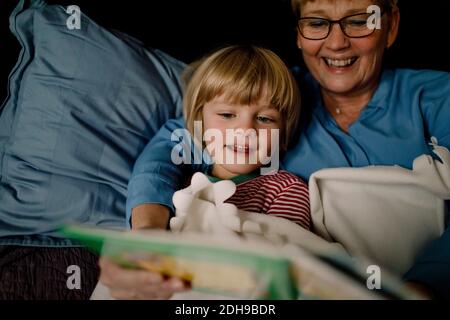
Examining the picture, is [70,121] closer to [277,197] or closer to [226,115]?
[226,115]

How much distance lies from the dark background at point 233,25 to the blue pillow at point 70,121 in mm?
116

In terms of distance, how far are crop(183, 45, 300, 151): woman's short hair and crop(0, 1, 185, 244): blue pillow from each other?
0.46ft

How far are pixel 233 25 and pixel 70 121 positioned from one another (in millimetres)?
526

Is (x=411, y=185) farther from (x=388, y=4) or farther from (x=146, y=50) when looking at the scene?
(x=146, y=50)

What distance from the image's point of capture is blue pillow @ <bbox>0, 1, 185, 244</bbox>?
104 cm

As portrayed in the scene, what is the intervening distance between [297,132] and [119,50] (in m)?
0.50

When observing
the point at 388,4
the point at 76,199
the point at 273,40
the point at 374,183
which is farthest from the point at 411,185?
the point at 76,199

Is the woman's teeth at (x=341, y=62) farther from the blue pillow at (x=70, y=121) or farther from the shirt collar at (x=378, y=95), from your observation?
the blue pillow at (x=70, y=121)

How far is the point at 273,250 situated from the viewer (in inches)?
23.9

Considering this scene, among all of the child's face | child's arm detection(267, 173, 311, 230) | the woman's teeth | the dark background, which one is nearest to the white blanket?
child's arm detection(267, 173, 311, 230)

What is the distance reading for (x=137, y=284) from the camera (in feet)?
2.35

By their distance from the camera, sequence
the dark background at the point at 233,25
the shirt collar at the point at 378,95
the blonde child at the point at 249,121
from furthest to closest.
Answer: the dark background at the point at 233,25 → the shirt collar at the point at 378,95 → the blonde child at the point at 249,121

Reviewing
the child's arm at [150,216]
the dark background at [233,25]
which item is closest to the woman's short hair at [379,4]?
the dark background at [233,25]

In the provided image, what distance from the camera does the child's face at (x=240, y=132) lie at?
991 millimetres
